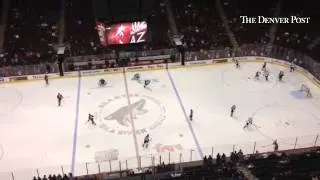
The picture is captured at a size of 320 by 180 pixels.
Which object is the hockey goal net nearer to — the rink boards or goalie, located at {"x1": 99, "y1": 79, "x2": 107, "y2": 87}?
the rink boards

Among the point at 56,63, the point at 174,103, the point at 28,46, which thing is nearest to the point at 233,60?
the point at 174,103

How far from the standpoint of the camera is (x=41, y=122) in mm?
21531

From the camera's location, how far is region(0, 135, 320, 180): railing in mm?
17422

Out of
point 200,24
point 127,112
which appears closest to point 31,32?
point 127,112

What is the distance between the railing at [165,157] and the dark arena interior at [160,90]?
0.16ft

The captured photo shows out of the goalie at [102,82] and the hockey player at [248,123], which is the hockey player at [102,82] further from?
the hockey player at [248,123]

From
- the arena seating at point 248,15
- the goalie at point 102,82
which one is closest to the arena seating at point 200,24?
the arena seating at point 248,15

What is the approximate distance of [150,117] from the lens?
854 inches

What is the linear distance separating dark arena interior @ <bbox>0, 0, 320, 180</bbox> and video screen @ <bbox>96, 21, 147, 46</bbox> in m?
0.07

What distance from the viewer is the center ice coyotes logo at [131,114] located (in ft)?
68.2

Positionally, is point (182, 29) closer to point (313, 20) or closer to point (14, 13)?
point (313, 20)

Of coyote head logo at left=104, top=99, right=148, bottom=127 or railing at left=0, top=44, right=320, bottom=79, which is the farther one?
railing at left=0, top=44, right=320, bottom=79

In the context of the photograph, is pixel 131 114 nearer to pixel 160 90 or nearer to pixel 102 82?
pixel 160 90

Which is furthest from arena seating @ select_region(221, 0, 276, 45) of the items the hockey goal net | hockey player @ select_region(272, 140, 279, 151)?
hockey player @ select_region(272, 140, 279, 151)
